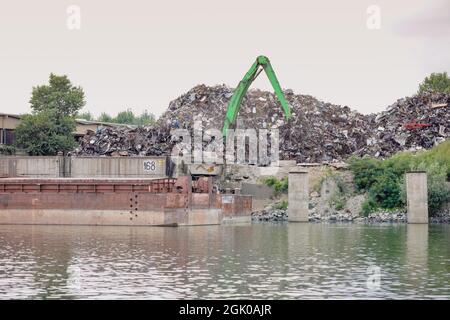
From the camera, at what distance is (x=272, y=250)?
43.8 m

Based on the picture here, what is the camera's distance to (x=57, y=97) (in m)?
112

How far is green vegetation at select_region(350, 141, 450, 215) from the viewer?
71.5 meters

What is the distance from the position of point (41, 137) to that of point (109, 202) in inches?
1555

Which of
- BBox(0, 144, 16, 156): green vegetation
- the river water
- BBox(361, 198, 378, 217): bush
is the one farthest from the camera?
BBox(0, 144, 16, 156): green vegetation

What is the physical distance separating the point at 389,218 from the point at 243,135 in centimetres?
1863

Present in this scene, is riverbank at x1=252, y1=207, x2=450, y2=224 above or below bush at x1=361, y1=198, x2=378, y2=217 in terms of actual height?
below

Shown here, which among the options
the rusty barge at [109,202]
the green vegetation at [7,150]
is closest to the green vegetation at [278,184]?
the rusty barge at [109,202]

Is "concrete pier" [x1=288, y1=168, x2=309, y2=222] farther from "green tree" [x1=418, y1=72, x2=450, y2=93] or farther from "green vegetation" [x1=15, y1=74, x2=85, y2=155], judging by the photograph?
"green tree" [x1=418, y1=72, x2=450, y2=93]

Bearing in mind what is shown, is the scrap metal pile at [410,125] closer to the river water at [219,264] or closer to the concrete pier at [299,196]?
the concrete pier at [299,196]

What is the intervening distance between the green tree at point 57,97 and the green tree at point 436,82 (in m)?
46.0

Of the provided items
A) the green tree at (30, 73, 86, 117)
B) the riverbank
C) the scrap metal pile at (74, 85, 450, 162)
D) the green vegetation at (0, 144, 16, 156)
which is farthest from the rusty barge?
the green tree at (30, 73, 86, 117)

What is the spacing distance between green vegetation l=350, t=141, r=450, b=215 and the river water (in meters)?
14.8

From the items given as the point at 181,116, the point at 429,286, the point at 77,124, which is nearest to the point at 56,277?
the point at 429,286

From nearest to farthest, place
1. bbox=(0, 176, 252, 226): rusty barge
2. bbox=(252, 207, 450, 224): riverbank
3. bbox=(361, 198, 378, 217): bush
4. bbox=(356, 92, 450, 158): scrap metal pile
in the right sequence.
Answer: bbox=(0, 176, 252, 226): rusty barge, bbox=(252, 207, 450, 224): riverbank, bbox=(361, 198, 378, 217): bush, bbox=(356, 92, 450, 158): scrap metal pile
